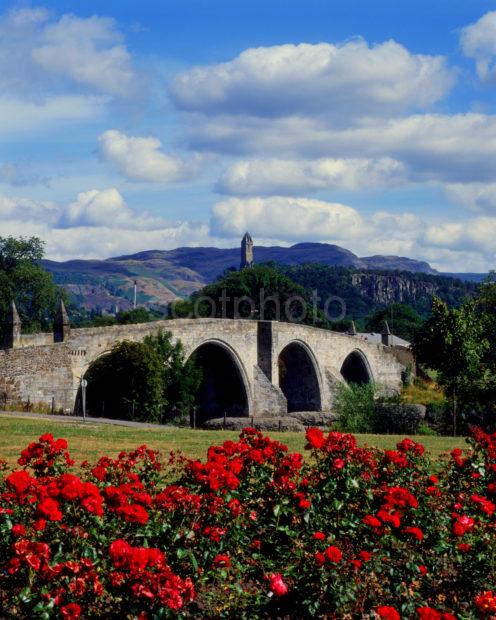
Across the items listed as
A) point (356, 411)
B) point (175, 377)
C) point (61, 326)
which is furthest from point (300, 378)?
point (61, 326)

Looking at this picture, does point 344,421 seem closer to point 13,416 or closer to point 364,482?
point 13,416

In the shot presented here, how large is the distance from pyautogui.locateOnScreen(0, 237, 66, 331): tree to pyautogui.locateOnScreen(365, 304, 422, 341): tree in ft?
153

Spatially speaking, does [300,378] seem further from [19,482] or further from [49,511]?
[49,511]

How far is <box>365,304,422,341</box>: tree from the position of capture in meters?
91.1

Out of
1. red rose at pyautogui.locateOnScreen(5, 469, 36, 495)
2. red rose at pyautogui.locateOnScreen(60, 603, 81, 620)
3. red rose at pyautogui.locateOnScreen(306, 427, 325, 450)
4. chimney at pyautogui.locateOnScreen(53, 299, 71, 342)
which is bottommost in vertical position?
red rose at pyautogui.locateOnScreen(60, 603, 81, 620)

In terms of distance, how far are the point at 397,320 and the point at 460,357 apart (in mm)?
62897

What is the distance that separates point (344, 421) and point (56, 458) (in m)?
22.7

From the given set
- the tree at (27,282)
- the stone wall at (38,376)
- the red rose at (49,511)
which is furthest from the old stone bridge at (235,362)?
the red rose at (49,511)

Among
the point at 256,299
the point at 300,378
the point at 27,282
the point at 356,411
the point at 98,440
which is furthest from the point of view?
the point at 256,299

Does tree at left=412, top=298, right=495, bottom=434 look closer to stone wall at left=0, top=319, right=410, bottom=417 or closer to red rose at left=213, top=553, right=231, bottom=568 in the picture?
stone wall at left=0, top=319, right=410, bottom=417

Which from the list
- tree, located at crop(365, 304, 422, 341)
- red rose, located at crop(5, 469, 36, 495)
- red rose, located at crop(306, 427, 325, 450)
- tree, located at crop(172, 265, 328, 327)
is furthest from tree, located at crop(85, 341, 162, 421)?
tree, located at crop(365, 304, 422, 341)

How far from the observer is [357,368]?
2172 inches

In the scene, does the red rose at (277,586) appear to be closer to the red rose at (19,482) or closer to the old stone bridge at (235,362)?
the red rose at (19,482)

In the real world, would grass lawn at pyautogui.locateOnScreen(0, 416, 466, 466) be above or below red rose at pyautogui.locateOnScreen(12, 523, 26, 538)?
below
